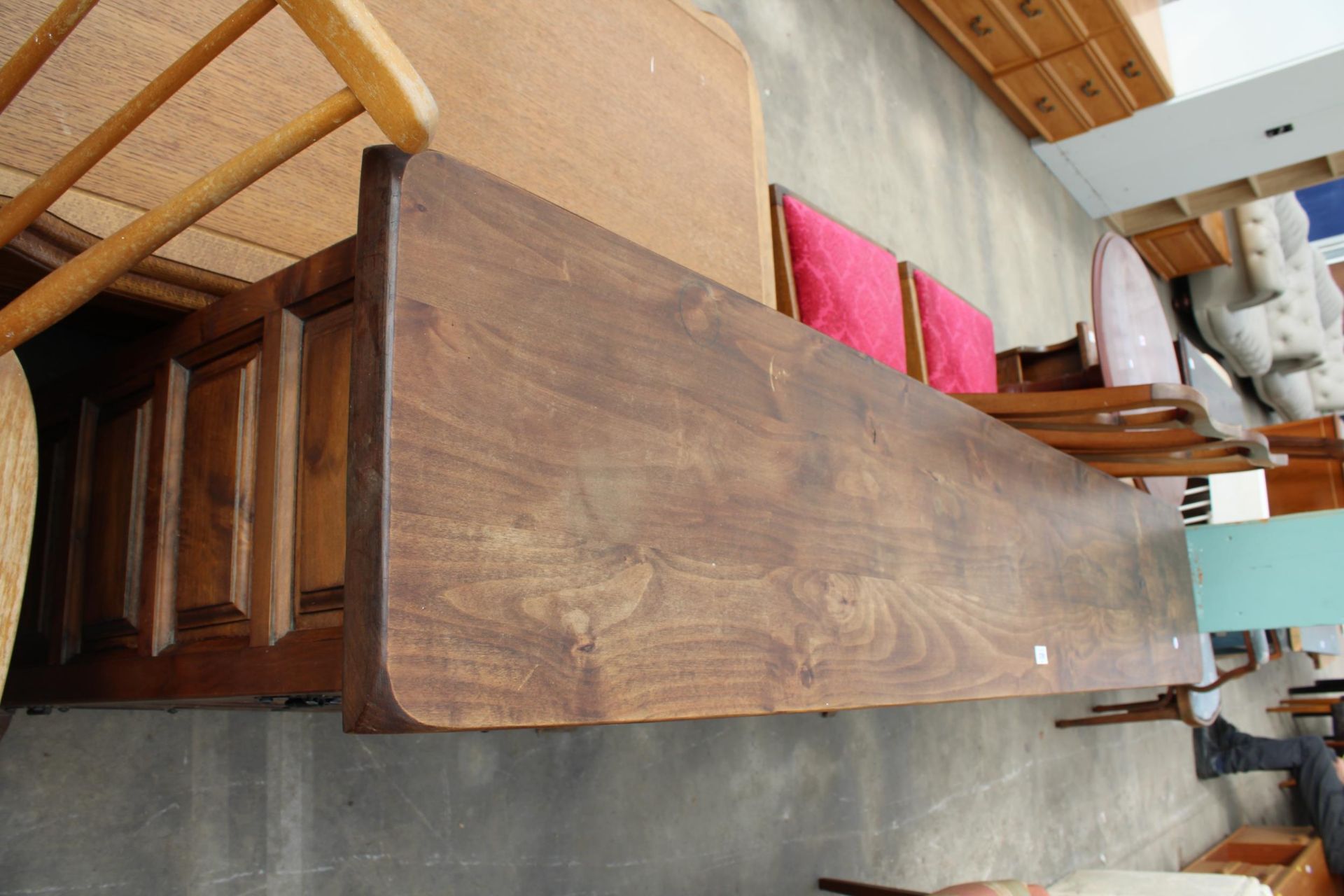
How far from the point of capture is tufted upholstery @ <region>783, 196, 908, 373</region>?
232cm

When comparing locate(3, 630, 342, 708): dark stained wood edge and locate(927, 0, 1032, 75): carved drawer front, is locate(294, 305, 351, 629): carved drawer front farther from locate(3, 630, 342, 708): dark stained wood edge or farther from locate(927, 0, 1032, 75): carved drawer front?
locate(927, 0, 1032, 75): carved drawer front

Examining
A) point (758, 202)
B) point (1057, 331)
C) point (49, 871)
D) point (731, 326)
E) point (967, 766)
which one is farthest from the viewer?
point (1057, 331)

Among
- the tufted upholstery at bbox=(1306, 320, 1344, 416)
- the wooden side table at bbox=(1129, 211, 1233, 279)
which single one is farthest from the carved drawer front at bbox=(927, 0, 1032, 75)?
the tufted upholstery at bbox=(1306, 320, 1344, 416)

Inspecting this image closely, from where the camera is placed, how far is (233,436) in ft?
2.77

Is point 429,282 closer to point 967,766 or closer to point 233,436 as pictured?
point 233,436

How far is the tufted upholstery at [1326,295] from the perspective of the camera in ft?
25.1

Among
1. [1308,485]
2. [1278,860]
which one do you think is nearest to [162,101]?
[1308,485]

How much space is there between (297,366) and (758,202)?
1134 mm

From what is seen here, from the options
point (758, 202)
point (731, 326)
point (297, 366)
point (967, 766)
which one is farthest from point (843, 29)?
point (297, 366)

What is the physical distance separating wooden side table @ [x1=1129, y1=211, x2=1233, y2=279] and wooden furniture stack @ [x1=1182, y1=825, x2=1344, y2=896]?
328 centimetres

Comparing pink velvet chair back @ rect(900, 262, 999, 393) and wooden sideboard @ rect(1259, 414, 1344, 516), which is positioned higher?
pink velvet chair back @ rect(900, 262, 999, 393)

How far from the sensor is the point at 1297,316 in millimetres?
7289

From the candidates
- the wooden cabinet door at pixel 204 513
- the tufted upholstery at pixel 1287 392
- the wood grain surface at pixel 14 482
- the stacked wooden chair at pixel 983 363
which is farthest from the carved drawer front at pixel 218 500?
the tufted upholstery at pixel 1287 392

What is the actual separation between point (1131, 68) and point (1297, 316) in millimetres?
3800
